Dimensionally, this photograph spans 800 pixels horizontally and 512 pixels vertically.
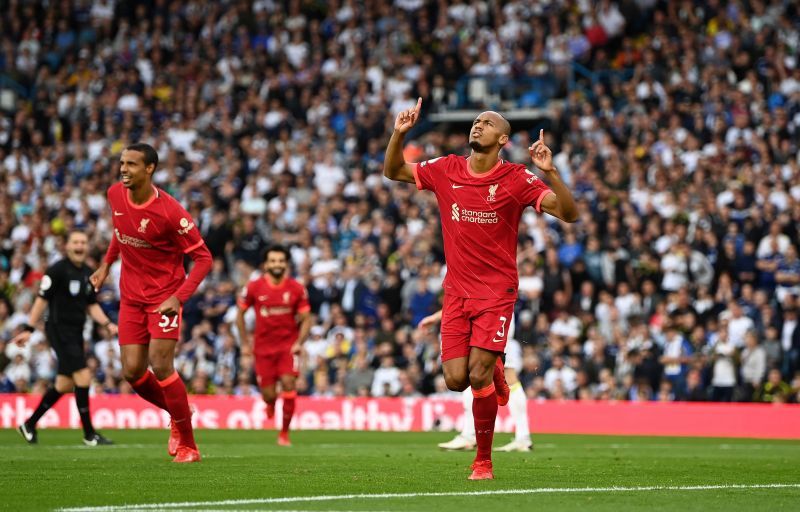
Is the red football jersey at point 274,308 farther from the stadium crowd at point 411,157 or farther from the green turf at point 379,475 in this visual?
the stadium crowd at point 411,157

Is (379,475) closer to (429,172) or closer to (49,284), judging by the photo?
(429,172)

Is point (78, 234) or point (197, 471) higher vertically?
point (78, 234)

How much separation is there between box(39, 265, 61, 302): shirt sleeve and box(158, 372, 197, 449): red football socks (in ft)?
15.0

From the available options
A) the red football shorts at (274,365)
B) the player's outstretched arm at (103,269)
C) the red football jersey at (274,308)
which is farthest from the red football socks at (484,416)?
the red football shorts at (274,365)

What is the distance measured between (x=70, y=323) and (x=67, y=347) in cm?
29

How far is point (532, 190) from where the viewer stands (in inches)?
417

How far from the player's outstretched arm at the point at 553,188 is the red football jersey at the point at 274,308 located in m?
7.88

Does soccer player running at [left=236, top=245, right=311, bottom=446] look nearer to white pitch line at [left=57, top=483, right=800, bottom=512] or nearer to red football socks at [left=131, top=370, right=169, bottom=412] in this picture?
red football socks at [left=131, top=370, right=169, bottom=412]

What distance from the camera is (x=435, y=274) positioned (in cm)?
2489

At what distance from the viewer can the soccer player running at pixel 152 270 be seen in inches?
475

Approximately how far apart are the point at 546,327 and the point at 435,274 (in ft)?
7.68

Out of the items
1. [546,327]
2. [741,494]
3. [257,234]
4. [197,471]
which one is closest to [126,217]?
[197,471]

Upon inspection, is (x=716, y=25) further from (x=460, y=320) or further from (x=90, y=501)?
(x=90, y=501)

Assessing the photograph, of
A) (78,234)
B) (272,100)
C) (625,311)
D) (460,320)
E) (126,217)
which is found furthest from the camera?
(272,100)
